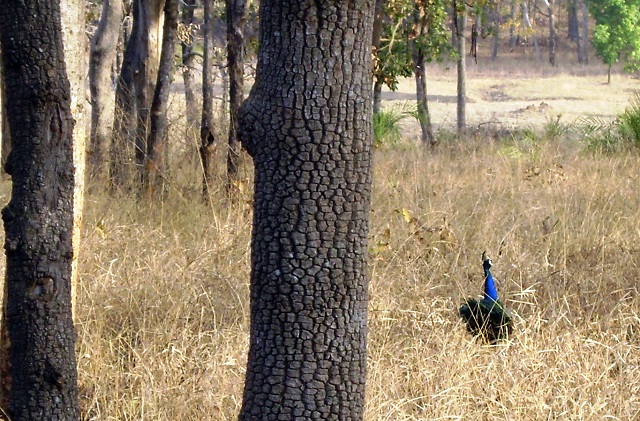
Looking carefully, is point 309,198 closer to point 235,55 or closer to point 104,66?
point 235,55

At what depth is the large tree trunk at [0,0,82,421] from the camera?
315cm

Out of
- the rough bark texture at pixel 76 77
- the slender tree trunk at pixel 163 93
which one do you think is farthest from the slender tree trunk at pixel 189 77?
the rough bark texture at pixel 76 77

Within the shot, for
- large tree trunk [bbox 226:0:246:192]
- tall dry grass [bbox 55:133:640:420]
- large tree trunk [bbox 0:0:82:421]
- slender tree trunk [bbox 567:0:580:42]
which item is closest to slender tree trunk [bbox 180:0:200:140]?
large tree trunk [bbox 226:0:246:192]

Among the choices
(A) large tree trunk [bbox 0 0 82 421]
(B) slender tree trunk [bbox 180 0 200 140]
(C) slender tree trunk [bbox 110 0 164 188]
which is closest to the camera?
(A) large tree trunk [bbox 0 0 82 421]

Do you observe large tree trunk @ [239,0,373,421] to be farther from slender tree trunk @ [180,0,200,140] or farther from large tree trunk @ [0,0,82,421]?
slender tree trunk @ [180,0,200,140]

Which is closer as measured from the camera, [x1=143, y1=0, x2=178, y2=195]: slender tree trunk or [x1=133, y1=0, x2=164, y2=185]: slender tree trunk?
[x1=143, y1=0, x2=178, y2=195]: slender tree trunk

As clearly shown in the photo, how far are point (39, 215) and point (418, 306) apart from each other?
8.27ft

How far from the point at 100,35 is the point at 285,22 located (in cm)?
732

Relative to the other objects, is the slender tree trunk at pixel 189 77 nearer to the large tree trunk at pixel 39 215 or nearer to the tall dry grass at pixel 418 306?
the tall dry grass at pixel 418 306

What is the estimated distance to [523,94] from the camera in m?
39.0

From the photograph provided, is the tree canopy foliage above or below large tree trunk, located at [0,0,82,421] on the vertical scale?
above

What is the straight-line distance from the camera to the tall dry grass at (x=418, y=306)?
13.0 ft

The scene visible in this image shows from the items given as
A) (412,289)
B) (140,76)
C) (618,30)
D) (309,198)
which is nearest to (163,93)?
(140,76)

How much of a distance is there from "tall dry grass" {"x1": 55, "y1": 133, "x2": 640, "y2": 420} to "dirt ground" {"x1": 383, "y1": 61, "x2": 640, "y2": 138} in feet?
61.0
